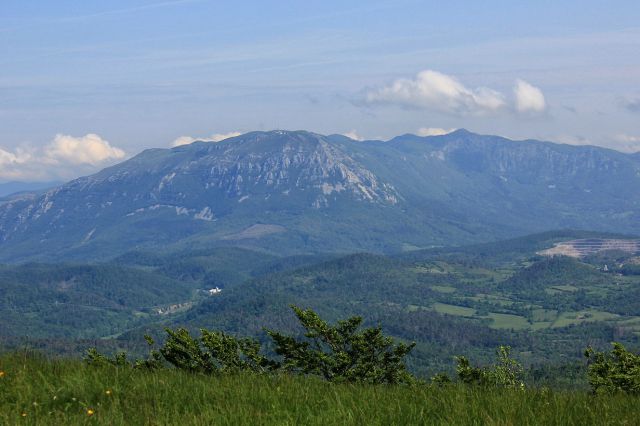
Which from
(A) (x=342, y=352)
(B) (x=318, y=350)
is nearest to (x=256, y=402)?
(B) (x=318, y=350)

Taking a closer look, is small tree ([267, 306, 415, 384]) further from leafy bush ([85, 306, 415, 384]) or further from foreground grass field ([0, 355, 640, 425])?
foreground grass field ([0, 355, 640, 425])

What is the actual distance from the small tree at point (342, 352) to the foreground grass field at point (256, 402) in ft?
39.4

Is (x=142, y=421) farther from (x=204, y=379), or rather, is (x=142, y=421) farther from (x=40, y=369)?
(x=40, y=369)

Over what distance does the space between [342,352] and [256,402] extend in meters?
16.3

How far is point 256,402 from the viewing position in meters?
10.0

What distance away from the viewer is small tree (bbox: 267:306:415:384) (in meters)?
24.5

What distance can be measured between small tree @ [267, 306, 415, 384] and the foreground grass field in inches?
473

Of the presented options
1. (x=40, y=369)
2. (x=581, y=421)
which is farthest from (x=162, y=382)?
(x=581, y=421)

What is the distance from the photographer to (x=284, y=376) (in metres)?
12.7

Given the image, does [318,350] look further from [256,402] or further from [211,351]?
[256,402]

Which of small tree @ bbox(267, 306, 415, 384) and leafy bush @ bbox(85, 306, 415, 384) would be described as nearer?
leafy bush @ bbox(85, 306, 415, 384)

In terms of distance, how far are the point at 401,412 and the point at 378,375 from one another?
53.6 feet

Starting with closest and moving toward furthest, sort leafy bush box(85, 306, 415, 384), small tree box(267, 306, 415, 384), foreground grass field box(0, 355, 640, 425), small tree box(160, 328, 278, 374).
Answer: foreground grass field box(0, 355, 640, 425) → small tree box(160, 328, 278, 374) → leafy bush box(85, 306, 415, 384) → small tree box(267, 306, 415, 384)

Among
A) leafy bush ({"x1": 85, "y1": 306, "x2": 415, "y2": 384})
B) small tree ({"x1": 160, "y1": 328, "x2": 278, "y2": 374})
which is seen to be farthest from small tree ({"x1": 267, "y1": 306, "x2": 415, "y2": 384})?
small tree ({"x1": 160, "y1": 328, "x2": 278, "y2": 374})
